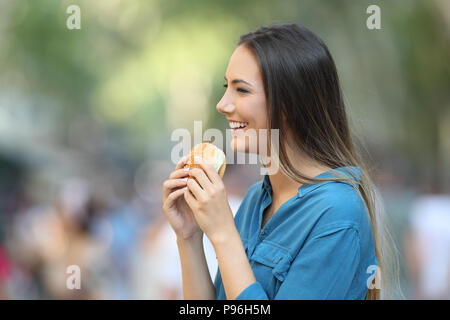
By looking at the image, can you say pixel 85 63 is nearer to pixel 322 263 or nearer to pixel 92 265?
pixel 92 265

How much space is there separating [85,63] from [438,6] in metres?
7.39

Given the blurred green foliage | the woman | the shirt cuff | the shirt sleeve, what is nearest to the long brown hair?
the woman

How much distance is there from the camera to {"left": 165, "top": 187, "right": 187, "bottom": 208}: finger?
6.37 feet

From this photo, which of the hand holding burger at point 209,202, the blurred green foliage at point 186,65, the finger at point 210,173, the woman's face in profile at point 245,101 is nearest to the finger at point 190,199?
the hand holding burger at point 209,202

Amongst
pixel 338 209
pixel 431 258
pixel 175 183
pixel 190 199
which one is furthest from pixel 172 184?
pixel 431 258

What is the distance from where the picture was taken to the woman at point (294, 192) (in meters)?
1.61

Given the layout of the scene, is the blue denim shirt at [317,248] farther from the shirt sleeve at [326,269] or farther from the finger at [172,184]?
the finger at [172,184]

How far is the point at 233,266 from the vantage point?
1.66 metres

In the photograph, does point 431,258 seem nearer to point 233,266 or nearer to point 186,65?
point 233,266

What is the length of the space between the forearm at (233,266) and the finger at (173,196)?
12.6 inches

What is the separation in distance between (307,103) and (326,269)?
0.64 meters
